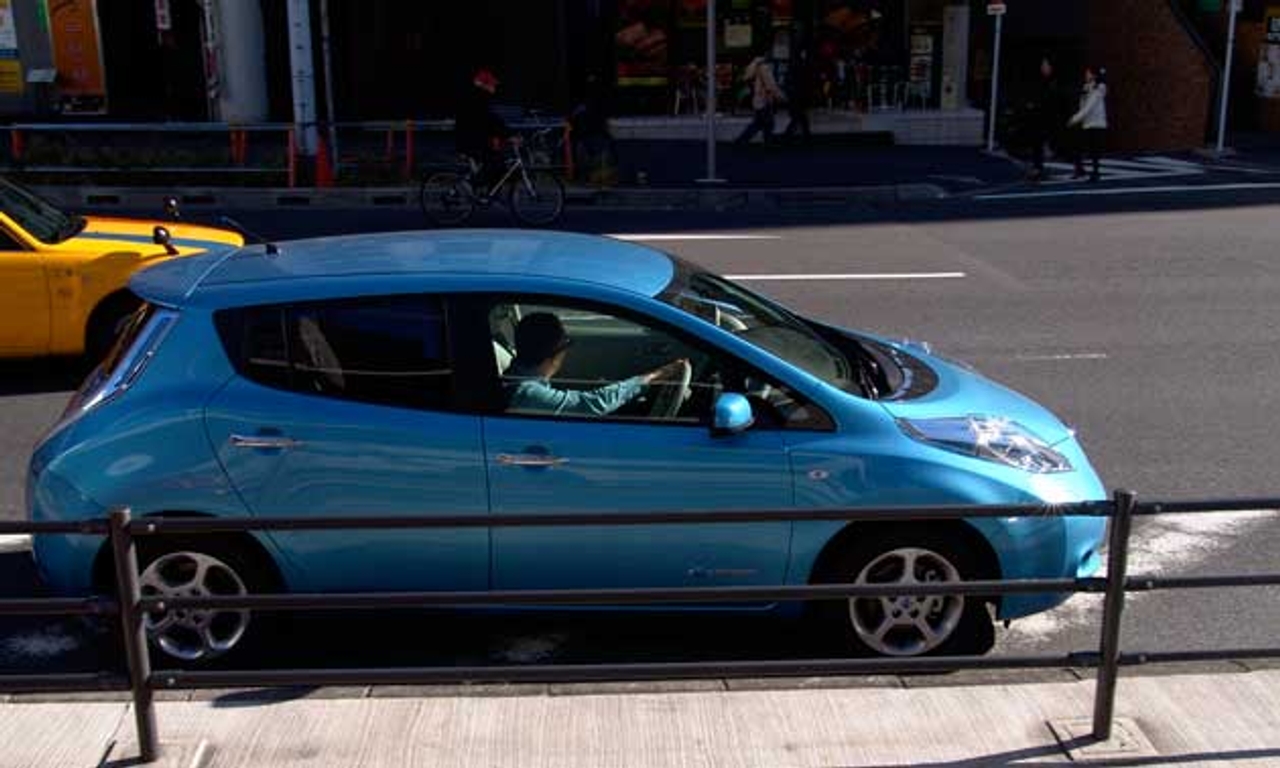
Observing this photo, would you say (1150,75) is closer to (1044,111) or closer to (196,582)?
(1044,111)

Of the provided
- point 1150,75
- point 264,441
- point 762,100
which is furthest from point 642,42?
point 264,441

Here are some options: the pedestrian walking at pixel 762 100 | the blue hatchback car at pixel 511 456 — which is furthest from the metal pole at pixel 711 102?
the blue hatchback car at pixel 511 456

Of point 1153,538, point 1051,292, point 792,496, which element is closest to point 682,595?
point 792,496

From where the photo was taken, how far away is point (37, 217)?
920 centimetres

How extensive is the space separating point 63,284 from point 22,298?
287mm

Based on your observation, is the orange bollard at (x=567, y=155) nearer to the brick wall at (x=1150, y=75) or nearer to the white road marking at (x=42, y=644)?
the brick wall at (x=1150, y=75)

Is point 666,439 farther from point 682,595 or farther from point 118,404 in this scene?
point 118,404

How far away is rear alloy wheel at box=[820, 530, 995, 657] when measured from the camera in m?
4.87

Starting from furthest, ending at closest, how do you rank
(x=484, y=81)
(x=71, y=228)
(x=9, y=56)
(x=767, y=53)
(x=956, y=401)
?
1. (x=767, y=53)
2. (x=9, y=56)
3. (x=484, y=81)
4. (x=71, y=228)
5. (x=956, y=401)

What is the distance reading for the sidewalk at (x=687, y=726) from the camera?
4008 millimetres

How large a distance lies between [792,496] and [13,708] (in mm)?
2767

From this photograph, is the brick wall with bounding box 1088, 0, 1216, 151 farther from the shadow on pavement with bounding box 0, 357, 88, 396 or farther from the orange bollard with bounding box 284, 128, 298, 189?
the shadow on pavement with bounding box 0, 357, 88, 396

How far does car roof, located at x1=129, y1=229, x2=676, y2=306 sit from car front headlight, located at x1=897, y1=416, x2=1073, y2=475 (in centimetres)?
117

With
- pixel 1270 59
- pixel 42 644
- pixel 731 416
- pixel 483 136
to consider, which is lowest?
pixel 42 644
